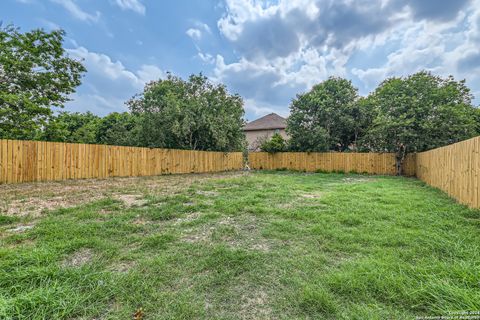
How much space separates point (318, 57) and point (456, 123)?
7887mm

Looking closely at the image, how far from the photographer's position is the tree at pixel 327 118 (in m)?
15.3

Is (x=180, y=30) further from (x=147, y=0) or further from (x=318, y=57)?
(x=318, y=57)

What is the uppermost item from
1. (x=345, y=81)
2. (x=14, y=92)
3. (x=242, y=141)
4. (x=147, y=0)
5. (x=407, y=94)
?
(x=147, y=0)

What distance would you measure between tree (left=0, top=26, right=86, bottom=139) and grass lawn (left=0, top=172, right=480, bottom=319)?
6.50 meters

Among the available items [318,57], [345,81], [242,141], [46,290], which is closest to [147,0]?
[318,57]

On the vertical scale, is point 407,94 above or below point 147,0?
below

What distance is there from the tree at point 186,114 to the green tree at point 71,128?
158 inches

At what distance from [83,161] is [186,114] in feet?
19.3

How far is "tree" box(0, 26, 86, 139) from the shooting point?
26.4ft

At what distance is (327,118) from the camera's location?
15.7 meters

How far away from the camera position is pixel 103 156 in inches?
396

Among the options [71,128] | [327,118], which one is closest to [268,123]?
[327,118]

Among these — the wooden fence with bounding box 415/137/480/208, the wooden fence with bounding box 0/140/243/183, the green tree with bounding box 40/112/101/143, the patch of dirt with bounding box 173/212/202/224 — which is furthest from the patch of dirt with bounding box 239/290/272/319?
the green tree with bounding box 40/112/101/143

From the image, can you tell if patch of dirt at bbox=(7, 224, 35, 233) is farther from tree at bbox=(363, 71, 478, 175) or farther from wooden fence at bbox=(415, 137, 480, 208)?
tree at bbox=(363, 71, 478, 175)
